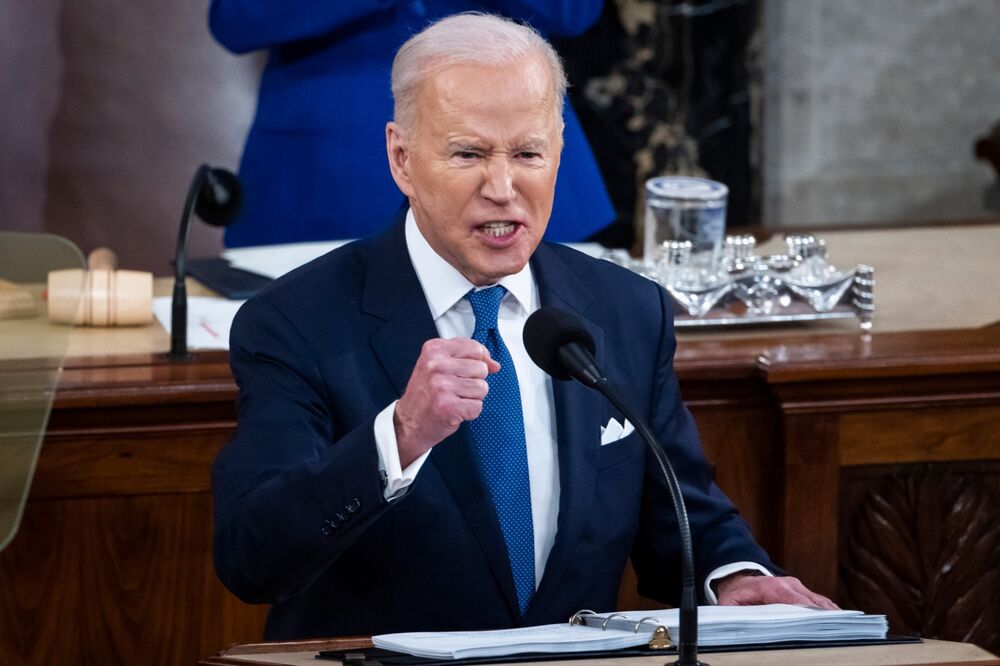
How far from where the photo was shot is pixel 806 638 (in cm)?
155

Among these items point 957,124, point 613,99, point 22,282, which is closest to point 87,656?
point 22,282

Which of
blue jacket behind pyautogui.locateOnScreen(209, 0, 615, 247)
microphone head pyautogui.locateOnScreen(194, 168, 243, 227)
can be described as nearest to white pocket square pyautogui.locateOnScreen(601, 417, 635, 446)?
microphone head pyautogui.locateOnScreen(194, 168, 243, 227)

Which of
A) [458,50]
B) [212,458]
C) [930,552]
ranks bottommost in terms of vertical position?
[930,552]

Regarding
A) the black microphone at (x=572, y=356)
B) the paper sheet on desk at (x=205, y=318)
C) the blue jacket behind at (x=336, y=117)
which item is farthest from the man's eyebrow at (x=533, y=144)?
the blue jacket behind at (x=336, y=117)

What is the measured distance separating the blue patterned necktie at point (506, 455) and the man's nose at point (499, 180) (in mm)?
161

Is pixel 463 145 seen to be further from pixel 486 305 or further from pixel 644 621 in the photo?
pixel 644 621

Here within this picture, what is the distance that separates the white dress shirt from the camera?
1938 millimetres

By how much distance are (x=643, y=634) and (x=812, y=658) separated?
159 mm

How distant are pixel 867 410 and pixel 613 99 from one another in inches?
107

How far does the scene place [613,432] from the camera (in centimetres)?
200

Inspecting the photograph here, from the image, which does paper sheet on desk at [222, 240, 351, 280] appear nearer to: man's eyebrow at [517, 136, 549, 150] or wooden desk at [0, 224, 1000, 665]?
wooden desk at [0, 224, 1000, 665]

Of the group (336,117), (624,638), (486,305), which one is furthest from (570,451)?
(336,117)

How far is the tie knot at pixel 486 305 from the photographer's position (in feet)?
6.30

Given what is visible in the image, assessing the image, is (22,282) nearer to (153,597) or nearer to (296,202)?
(153,597)
